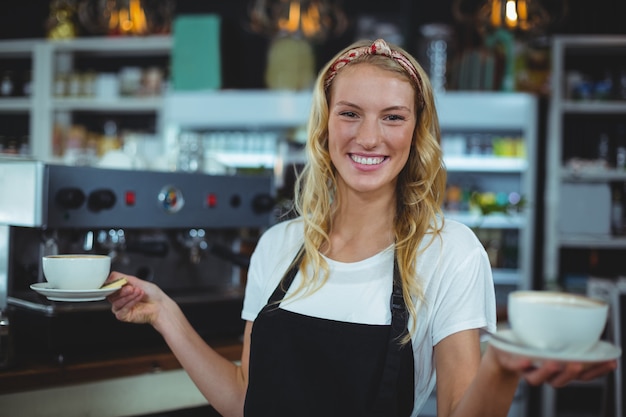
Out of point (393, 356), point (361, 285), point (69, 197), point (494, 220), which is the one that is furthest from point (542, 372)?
point (494, 220)

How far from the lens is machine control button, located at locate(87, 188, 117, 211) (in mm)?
1950

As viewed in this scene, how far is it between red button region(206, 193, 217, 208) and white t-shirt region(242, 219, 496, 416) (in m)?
0.69

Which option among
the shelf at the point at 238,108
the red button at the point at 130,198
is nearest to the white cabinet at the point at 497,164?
the shelf at the point at 238,108

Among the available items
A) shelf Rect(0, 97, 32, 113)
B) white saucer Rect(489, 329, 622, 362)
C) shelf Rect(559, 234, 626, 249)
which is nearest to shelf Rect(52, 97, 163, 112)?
shelf Rect(0, 97, 32, 113)

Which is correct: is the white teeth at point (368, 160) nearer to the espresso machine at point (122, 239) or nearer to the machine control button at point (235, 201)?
the espresso machine at point (122, 239)

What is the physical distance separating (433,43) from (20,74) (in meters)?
3.38

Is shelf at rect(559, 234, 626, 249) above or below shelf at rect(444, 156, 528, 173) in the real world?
below

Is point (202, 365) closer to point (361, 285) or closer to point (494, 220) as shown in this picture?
point (361, 285)

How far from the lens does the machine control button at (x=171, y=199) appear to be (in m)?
2.14

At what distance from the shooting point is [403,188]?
5.44 ft

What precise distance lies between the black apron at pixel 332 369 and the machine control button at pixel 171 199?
0.75 metres

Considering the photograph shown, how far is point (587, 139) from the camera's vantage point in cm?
513

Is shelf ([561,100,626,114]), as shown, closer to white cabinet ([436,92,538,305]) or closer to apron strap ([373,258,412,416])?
white cabinet ([436,92,538,305])

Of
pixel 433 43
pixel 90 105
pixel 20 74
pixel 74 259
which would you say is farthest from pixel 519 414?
pixel 20 74
